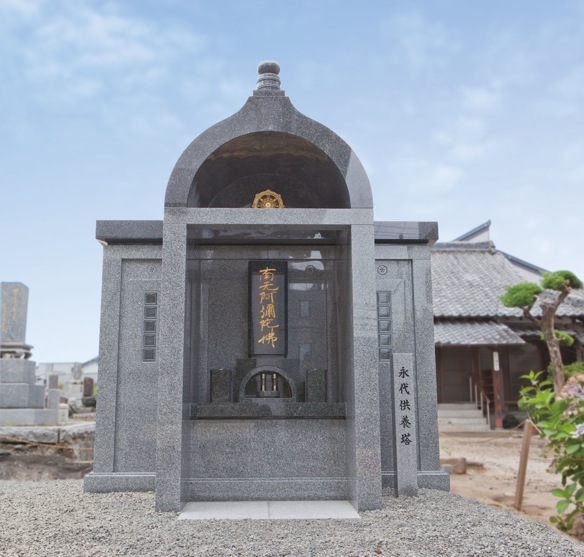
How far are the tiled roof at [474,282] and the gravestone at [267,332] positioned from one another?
606 inches

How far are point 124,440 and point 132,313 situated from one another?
1.74 metres

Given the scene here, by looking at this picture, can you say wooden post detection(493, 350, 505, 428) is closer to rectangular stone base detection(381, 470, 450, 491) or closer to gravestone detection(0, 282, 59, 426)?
rectangular stone base detection(381, 470, 450, 491)

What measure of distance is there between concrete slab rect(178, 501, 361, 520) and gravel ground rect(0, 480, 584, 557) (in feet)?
0.62

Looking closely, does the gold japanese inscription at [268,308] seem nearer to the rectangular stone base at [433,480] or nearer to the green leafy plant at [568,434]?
the rectangular stone base at [433,480]

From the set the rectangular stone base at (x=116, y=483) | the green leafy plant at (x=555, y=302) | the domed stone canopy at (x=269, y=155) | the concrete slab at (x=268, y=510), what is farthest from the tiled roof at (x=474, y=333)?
the concrete slab at (x=268, y=510)

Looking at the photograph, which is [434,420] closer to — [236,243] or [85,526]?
[236,243]

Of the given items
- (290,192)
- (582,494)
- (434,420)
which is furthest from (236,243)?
(582,494)

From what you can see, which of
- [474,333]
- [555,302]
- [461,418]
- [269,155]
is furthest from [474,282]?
[269,155]

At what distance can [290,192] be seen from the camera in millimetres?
8234

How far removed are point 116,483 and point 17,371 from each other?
8033mm

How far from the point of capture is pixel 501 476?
1280 centimetres

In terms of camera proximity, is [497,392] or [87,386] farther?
[87,386]

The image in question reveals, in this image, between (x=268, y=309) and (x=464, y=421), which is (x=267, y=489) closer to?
(x=268, y=309)

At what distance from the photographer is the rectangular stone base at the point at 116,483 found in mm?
7527
